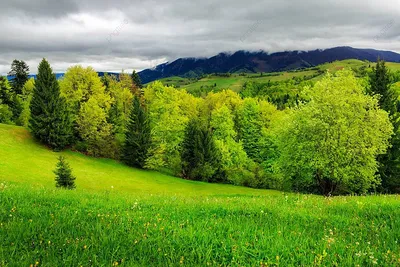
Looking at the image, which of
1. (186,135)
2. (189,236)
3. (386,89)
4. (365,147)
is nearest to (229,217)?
(189,236)

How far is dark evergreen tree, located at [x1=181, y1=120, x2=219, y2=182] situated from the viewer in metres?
60.6

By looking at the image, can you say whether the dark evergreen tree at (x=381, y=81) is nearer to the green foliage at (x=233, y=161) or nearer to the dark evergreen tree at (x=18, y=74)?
Result: the green foliage at (x=233, y=161)

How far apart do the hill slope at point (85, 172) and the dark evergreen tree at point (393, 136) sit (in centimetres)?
1816

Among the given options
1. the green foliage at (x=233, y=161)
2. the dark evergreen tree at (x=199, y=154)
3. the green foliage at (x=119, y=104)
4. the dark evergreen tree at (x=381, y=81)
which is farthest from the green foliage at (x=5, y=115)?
the dark evergreen tree at (x=381, y=81)

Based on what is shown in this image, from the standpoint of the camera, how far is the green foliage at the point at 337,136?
32.1 meters

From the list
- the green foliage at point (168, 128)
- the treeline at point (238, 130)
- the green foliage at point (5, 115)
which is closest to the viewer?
the treeline at point (238, 130)

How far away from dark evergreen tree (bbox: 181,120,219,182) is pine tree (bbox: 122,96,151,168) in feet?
28.2

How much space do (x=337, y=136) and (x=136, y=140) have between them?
39.9 metres

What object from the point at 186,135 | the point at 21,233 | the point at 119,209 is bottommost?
the point at 186,135

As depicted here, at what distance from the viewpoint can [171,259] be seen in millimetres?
4449

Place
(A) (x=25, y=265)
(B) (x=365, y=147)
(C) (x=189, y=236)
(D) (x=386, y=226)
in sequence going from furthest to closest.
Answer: (B) (x=365, y=147)
(D) (x=386, y=226)
(C) (x=189, y=236)
(A) (x=25, y=265)

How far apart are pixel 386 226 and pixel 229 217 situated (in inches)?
130

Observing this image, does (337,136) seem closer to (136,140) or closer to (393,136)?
(393,136)

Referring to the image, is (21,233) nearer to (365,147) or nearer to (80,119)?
(365,147)
